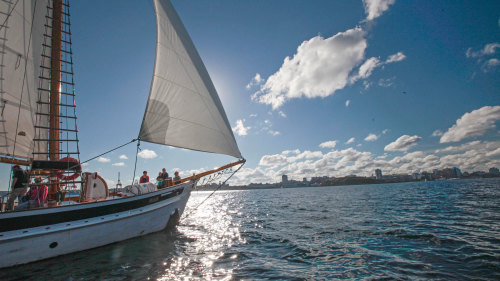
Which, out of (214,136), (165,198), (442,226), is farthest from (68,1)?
(442,226)

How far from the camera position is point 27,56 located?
32.2 ft

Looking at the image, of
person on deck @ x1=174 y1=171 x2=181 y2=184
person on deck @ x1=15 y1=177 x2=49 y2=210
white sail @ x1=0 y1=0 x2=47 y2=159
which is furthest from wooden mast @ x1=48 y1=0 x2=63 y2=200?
person on deck @ x1=174 y1=171 x2=181 y2=184

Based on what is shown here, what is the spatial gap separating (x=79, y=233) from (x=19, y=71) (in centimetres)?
799

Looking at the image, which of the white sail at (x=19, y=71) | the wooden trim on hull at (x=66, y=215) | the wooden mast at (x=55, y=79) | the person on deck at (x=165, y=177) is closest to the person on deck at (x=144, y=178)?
the person on deck at (x=165, y=177)

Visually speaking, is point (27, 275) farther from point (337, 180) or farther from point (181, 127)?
point (337, 180)

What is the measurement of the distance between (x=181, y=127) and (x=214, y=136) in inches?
68.4

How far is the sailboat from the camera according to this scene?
789cm

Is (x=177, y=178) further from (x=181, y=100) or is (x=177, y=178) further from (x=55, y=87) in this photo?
(x=55, y=87)

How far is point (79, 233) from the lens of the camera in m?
7.70

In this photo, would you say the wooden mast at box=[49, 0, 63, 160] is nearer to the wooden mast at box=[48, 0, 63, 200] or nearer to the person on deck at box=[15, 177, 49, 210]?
the wooden mast at box=[48, 0, 63, 200]

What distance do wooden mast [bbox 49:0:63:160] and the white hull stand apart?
3972mm

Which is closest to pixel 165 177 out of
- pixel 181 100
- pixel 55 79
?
pixel 181 100

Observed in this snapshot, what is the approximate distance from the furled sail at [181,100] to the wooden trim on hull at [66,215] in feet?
9.61

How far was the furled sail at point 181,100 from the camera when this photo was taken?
1047 centimetres
